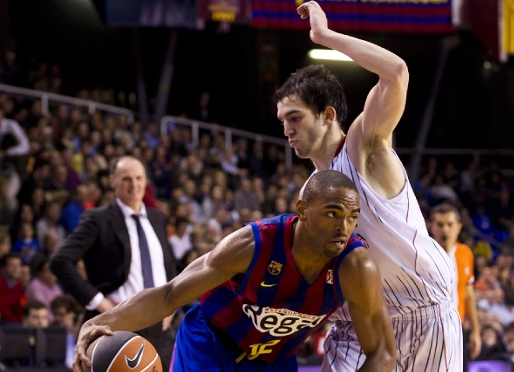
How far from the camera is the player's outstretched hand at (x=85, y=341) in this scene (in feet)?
10.0

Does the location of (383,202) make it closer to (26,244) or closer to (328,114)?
(328,114)

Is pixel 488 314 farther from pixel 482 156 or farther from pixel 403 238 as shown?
pixel 482 156

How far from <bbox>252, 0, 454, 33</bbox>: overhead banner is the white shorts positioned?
10516mm

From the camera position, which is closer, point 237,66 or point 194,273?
point 194,273

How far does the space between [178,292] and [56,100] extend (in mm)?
10000

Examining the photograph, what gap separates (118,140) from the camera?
37.1 ft

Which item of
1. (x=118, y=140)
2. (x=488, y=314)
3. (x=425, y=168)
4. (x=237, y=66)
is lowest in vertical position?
(x=488, y=314)

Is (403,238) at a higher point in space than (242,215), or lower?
higher

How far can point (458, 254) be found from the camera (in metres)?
6.69

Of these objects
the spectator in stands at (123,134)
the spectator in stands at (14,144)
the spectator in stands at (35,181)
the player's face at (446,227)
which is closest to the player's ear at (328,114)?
the player's face at (446,227)

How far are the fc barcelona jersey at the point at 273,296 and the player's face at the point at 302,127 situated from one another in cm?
41

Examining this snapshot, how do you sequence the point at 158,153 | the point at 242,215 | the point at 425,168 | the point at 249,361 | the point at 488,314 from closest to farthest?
1. the point at 249,361
2. the point at 488,314
3. the point at 242,215
4. the point at 158,153
5. the point at 425,168

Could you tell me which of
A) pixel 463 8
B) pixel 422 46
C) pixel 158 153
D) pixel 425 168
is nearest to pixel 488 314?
pixel 158 153

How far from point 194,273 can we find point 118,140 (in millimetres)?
8364
